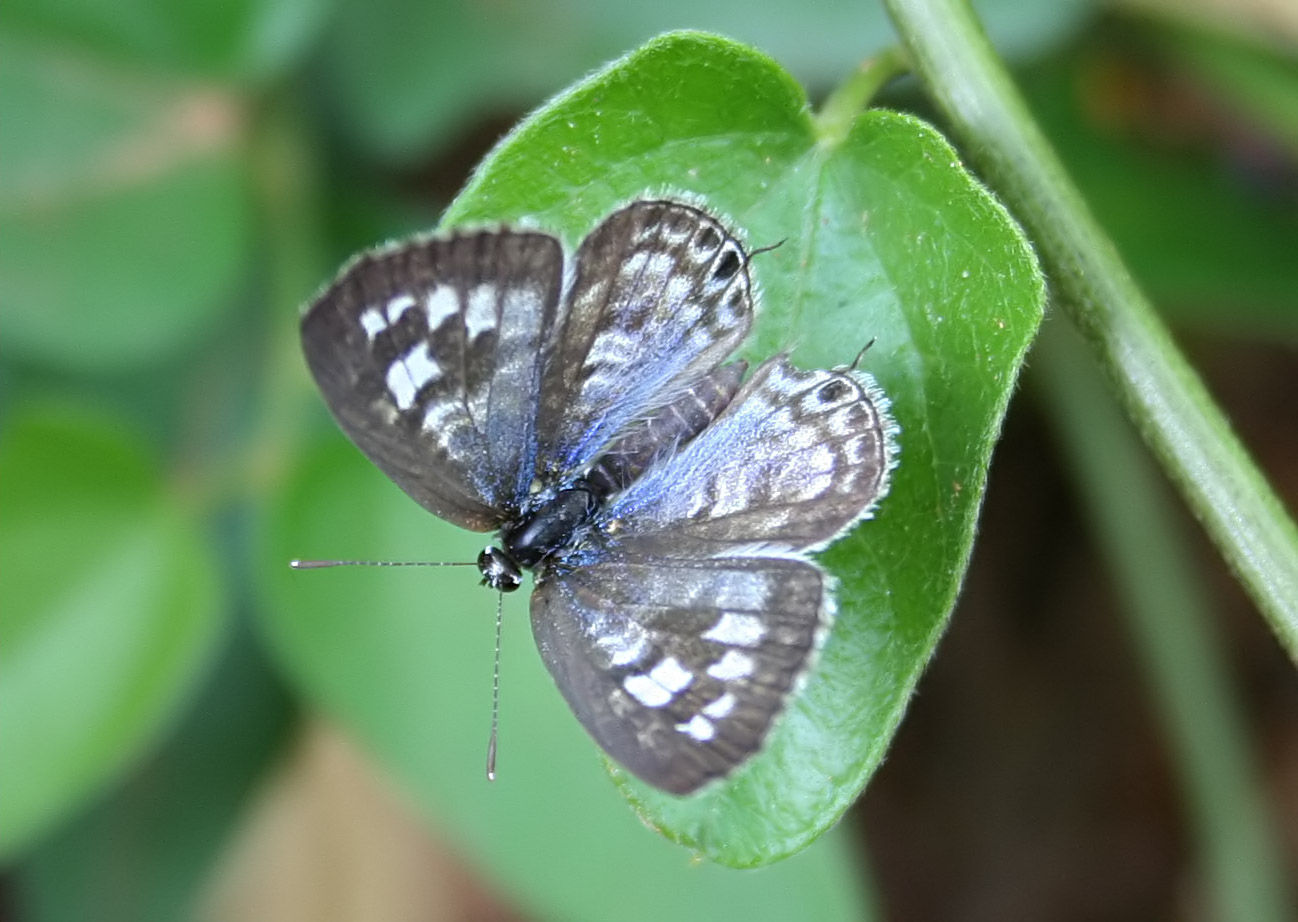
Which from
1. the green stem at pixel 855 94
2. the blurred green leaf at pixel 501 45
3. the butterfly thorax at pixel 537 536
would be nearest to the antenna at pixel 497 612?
the butterfly thorax at pixel 537 536

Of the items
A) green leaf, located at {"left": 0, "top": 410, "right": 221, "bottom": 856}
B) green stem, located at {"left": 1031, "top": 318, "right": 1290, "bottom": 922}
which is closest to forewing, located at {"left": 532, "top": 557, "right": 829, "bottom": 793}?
green leaf, located at {"left": 0, "top": 410, "right": 221, "bottom": 856}

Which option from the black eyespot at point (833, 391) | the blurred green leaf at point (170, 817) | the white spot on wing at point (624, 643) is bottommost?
the blurred green leaf at point (170, 817)

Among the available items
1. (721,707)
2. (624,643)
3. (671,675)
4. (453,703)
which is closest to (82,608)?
(453,703)

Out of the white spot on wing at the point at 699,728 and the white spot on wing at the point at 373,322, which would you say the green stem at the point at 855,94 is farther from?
the white spot on wing at the point at 699,728

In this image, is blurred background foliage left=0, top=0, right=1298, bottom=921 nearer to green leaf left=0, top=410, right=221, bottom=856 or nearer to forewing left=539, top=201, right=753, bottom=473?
green leaf left=0, top=410, right=221, bottom=856

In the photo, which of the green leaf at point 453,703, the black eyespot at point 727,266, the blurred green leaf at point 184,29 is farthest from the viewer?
the blurred green leaf at point 184,29

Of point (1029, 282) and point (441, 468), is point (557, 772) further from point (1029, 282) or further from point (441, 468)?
point (1029, 282)

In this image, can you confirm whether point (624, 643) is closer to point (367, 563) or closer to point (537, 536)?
point (537, 536)
